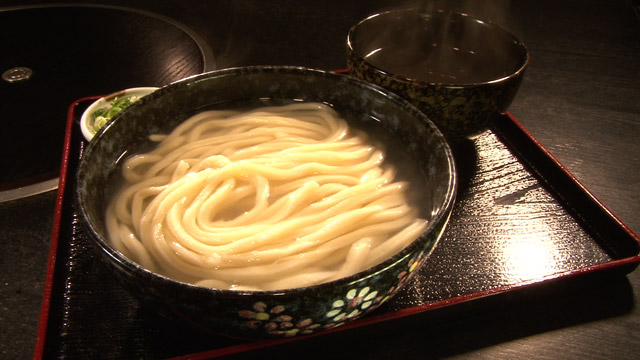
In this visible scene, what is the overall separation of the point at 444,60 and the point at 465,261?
2.89ft

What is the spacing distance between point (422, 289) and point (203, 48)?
1777 mm

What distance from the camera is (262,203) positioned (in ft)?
4.01

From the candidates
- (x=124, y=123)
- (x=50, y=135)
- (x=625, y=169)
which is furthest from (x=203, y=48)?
(x=625, y=169)

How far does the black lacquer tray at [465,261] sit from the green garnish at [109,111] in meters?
0.12

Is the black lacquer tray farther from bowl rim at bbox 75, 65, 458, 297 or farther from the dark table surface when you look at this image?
bowl rim at bbox 75, 65, 458, 297

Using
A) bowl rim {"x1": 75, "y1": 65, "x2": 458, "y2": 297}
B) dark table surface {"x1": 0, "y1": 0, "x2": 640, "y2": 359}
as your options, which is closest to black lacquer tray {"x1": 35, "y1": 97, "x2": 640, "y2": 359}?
dark table surface {"x1": 0, "y1": 0, "x2": 640, "y2": 359}

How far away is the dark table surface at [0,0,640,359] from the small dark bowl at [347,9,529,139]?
0.45 m

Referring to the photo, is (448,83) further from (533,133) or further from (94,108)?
(94,108)

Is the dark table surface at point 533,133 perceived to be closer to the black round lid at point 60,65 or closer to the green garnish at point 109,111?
the black round lid at point 60,65

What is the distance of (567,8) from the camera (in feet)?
11.0

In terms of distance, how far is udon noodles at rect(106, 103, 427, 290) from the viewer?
3.40ft

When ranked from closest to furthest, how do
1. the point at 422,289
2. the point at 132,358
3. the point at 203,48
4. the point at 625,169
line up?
the point at 132,358
the point at 422,289
the point at 625,169
the point at 203,48

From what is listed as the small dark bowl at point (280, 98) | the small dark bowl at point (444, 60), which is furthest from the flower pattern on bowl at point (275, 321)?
the small dark bowl at point (444, 60)

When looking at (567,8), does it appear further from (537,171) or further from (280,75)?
(280,75)
